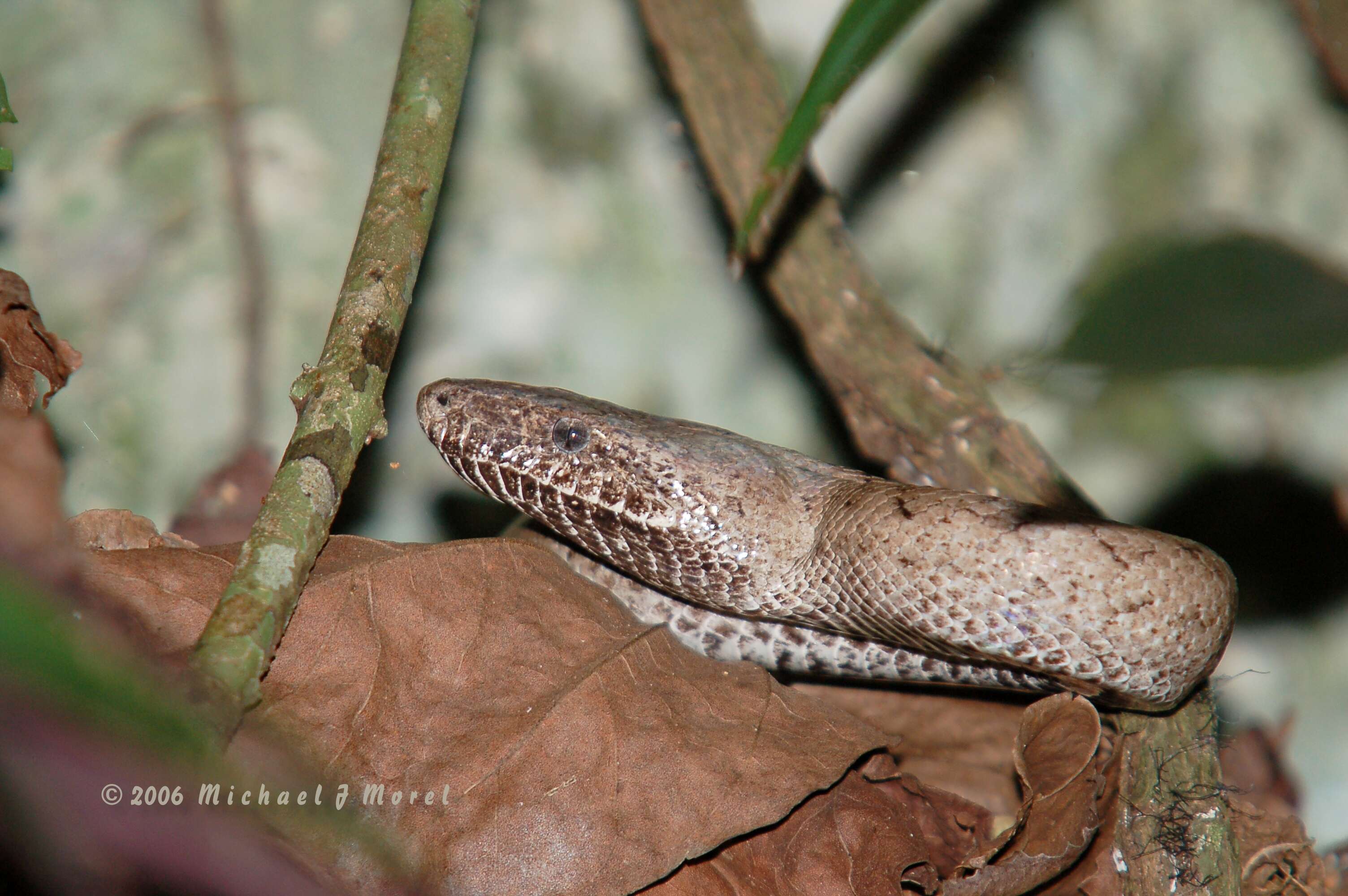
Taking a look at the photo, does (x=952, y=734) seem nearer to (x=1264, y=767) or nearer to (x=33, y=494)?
(x=1264, y=767)

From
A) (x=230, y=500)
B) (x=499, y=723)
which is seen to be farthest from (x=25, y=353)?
(x=499, y=723)

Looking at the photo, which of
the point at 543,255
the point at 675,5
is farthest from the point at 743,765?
the point at 675,5

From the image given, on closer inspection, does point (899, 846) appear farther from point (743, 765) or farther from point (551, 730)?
point (551, 730)

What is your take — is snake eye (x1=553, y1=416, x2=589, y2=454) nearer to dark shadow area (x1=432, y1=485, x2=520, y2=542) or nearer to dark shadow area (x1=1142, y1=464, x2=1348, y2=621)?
dark shadow area (x1=432, y1=485, x2=520, y2=542)

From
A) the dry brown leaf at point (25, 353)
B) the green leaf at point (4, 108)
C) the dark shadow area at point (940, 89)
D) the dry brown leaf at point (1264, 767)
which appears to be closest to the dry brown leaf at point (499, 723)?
the dry brown leaf at point (25, 353)

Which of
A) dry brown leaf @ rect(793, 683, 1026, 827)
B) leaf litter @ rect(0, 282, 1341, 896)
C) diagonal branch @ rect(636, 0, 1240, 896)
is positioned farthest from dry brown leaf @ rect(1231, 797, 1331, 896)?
dry brown leaf @ rect(793, 683, 1026, 827)

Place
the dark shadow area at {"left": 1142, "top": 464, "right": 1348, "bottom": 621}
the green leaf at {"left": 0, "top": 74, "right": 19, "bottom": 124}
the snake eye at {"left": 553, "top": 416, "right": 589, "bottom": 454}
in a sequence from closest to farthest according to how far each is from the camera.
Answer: the green leaf at {"left": 0, "top": 74, "right": 19, "bottom": 124}
the snake eye at {"left": 553, "top": 416, "right": 589, "bottom": 454}
the dark shadow area at {"left": 1142, "top": 464, "right": 1348, "bottom": 621}
